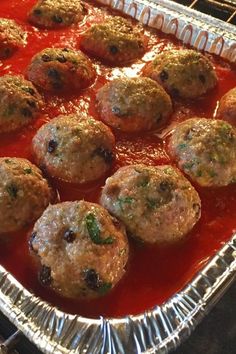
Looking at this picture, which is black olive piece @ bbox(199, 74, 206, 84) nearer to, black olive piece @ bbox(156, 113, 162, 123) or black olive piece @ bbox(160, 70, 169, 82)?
black olive piece @ bbox(160, 70, 169, 82)

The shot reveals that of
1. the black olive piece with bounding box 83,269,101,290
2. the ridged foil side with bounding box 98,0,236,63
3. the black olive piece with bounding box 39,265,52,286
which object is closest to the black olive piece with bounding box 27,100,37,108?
the black olive piece with bounding box 39,265,52,286

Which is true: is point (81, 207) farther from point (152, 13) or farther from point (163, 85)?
point (152, 13)

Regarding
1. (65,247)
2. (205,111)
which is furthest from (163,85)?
(65,247)

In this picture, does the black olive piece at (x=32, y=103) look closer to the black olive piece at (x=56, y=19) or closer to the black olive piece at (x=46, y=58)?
the black olive piece at (x=46, y=58)

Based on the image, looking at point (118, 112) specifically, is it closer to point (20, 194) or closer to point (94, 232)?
point (20, 194)

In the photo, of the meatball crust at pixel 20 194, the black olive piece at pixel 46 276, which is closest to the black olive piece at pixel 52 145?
the meatball crust at pixel 20 194

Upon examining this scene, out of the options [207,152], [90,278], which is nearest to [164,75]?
[207,152]
